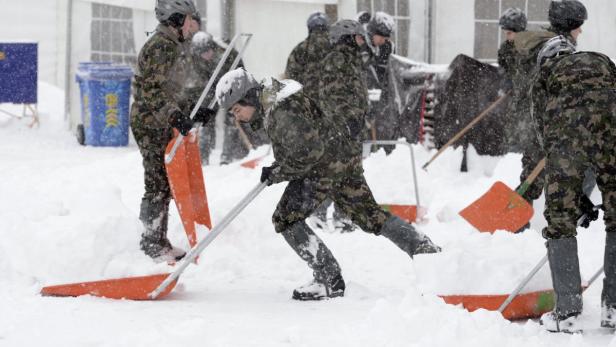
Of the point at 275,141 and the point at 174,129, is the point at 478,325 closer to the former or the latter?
the point at 275,141

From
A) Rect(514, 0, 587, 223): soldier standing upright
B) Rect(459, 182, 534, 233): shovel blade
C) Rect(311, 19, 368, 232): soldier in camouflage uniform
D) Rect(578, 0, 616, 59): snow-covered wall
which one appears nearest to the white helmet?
Rect(514, 0, 587, 223): soldier standing upright

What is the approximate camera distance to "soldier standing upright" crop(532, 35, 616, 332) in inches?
216

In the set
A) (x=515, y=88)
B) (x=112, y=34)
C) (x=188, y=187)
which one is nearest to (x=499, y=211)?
(x=515, y=88)

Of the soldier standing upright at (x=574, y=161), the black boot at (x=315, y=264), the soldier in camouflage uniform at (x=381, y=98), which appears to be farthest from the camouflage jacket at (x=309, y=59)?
the soldier standing upright at (x=574, y=161)

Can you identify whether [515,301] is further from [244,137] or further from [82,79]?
[82,79]

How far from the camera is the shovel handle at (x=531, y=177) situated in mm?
8352

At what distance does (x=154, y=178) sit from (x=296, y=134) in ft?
5.77

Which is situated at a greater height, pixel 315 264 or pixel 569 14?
pixel 569 14

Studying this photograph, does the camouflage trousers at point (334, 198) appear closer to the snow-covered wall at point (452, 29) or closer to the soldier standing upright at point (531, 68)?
the soldier standing upright at point (531, 68)

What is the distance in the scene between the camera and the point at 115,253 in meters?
6.86

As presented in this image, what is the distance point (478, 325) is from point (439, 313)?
200 millimetres

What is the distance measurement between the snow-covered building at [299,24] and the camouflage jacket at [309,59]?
3.15 m

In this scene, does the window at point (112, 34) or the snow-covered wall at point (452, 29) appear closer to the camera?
the snow-covered wall at point (452, 29)

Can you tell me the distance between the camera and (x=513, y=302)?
231 inches
